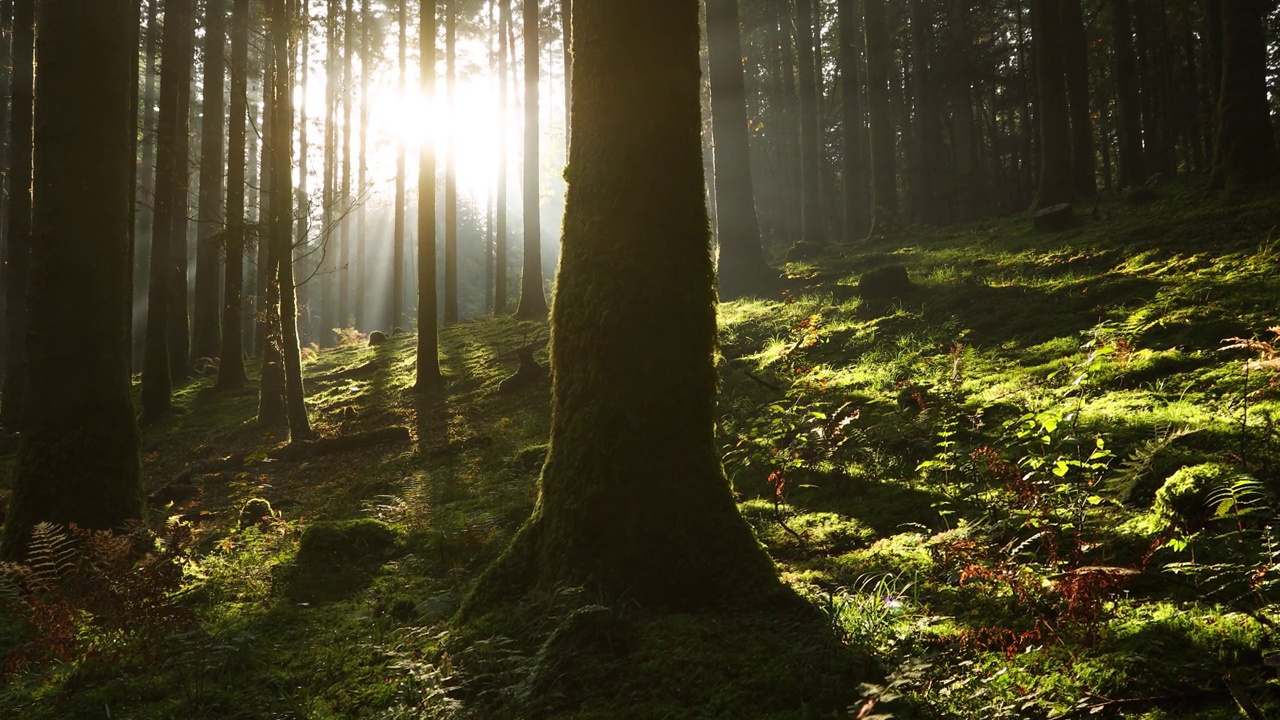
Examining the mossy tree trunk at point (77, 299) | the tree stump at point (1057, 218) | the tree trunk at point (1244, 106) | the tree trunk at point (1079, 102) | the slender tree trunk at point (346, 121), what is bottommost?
the mossy tree trunk at point (77, 299)

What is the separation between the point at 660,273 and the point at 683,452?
1.08 m

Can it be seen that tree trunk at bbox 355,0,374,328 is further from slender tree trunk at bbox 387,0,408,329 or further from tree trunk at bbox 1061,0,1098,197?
tree trunk at bbox 1061,0,1098,197

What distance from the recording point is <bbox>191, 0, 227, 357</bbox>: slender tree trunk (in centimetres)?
1923

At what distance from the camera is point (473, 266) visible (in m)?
71.2

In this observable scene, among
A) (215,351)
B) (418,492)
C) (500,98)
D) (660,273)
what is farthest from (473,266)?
(660,273)

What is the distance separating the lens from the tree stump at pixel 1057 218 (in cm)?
1473

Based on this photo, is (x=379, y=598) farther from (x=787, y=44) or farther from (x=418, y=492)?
(x=787, y=44)

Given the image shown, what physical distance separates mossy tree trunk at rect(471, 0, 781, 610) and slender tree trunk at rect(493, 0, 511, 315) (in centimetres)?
2367

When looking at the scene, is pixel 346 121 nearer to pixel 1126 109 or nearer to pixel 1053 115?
pixel 1053 115

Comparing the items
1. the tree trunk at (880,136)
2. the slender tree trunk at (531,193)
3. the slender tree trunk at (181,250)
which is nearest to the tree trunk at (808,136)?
the tree trunk at (880,136)

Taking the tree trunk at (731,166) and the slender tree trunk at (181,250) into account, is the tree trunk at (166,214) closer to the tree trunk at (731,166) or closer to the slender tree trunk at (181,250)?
the slender tree trunk at (181,250)

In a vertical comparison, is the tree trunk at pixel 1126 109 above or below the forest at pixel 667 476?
above

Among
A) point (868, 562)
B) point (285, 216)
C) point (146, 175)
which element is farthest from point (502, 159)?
point (868, 562)

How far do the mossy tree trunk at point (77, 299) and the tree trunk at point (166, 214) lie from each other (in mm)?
10460
